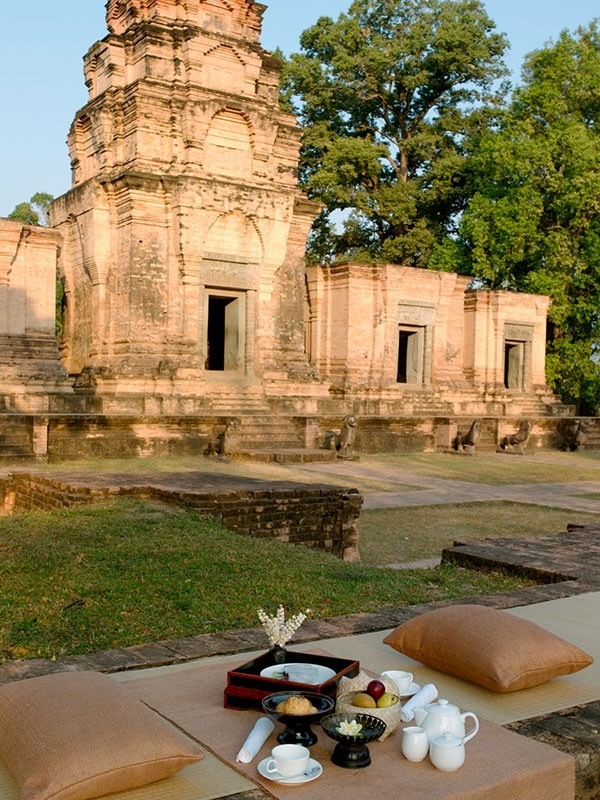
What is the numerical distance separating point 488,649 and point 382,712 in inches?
30.7

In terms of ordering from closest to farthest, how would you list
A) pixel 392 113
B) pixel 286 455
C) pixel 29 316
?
pixel 286 455 < pixel 29 316 < pixel 392 113

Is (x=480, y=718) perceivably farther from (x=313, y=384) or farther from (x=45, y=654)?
(x=313, y=384)

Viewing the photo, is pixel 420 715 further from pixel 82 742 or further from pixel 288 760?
pixel 82 742

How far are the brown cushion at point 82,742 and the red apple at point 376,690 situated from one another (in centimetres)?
62

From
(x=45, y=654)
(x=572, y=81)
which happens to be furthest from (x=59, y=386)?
(x=572, y=81)

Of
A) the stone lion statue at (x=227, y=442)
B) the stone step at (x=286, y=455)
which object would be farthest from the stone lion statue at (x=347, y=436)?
the stone lion statue at (x=227, y=442)

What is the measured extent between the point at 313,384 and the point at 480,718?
54.2 feet

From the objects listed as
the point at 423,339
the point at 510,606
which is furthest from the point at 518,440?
the point at 510,606

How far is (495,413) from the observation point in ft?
80.4

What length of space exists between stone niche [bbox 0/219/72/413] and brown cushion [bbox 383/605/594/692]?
1345cm

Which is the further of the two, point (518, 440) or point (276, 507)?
point (518, 440)

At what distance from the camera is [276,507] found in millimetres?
8914

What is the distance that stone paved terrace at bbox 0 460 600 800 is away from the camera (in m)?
3.24

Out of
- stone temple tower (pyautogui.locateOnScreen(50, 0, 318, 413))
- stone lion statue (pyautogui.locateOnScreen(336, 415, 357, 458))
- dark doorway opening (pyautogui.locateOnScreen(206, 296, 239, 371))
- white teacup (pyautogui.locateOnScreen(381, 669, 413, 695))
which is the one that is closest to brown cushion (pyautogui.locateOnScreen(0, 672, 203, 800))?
white teacup (pyautogui.locateOnScreen(381, 669, 413, 695))
